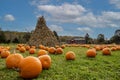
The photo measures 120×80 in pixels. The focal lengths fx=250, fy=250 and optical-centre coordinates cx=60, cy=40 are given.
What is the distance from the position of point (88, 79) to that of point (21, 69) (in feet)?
6.64

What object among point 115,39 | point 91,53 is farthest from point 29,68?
point 115,39

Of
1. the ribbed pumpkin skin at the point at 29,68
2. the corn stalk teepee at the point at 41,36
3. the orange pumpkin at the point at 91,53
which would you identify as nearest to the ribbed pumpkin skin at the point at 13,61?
the ribbed pumpkin skin at the point at 29,68

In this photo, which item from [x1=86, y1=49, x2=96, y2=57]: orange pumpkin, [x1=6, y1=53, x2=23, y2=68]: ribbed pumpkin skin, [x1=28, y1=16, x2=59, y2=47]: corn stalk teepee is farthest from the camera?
[x1=28, y1=16, x2=59, y2=47]: corn stalk teepee

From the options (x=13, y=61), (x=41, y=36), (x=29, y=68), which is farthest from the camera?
(x=41, y=36)

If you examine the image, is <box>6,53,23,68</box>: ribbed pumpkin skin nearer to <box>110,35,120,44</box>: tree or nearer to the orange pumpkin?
the orange pumpkin

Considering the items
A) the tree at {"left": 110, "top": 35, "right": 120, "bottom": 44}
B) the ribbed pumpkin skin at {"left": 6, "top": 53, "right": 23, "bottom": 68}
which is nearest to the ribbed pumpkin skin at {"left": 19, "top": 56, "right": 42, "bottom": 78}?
the ribbed pumpkin skin at {"left": 6, "top": 53, "right": 23, "bottom": 68}

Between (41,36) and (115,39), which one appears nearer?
(41,36)

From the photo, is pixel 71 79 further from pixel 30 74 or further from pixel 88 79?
pixel 30 74

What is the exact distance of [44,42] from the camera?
81.1 ft

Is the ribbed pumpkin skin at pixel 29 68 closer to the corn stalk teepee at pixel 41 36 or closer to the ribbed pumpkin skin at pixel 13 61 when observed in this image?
the ribbed pumpkin skin at pixel 13 61

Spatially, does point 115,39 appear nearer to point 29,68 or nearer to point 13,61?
point 13,61

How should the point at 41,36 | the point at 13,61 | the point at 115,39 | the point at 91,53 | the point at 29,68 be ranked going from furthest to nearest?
the point at 115,39, the point at 41,36, the point at 91,53, the point at 13,61, the point at 29,68

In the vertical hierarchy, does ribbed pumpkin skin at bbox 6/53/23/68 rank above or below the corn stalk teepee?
below

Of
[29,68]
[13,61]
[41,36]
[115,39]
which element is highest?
[41,36]
